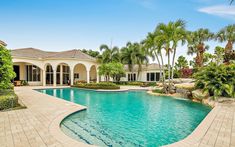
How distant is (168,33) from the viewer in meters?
18.0

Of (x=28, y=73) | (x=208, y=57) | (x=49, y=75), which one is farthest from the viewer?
(x=49, y=75)

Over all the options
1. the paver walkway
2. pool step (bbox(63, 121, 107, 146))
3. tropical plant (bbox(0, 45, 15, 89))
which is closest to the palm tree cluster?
pool step (bbox(63, 121, 107, 146))

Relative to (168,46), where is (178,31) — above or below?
above

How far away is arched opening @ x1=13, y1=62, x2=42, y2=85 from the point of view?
94.2 ft

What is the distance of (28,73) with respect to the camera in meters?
29.5

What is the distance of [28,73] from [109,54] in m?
15.4

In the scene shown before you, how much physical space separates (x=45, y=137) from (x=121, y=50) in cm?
2845

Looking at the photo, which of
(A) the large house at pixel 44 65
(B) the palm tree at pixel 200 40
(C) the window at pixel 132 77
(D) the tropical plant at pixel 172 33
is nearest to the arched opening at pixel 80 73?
(A) the large house at pixel 44 65

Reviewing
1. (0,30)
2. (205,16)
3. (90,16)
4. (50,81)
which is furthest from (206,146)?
(50,81)

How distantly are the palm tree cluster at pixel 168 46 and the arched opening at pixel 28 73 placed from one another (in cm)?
A: 1201

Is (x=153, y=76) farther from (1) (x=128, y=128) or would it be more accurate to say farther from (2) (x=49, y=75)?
(1) (x=128, y=128)

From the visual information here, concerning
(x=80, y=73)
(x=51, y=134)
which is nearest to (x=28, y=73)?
(x=80, y=73)

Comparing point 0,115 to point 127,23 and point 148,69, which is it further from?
point 148,69

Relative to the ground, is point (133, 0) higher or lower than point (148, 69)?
higher
